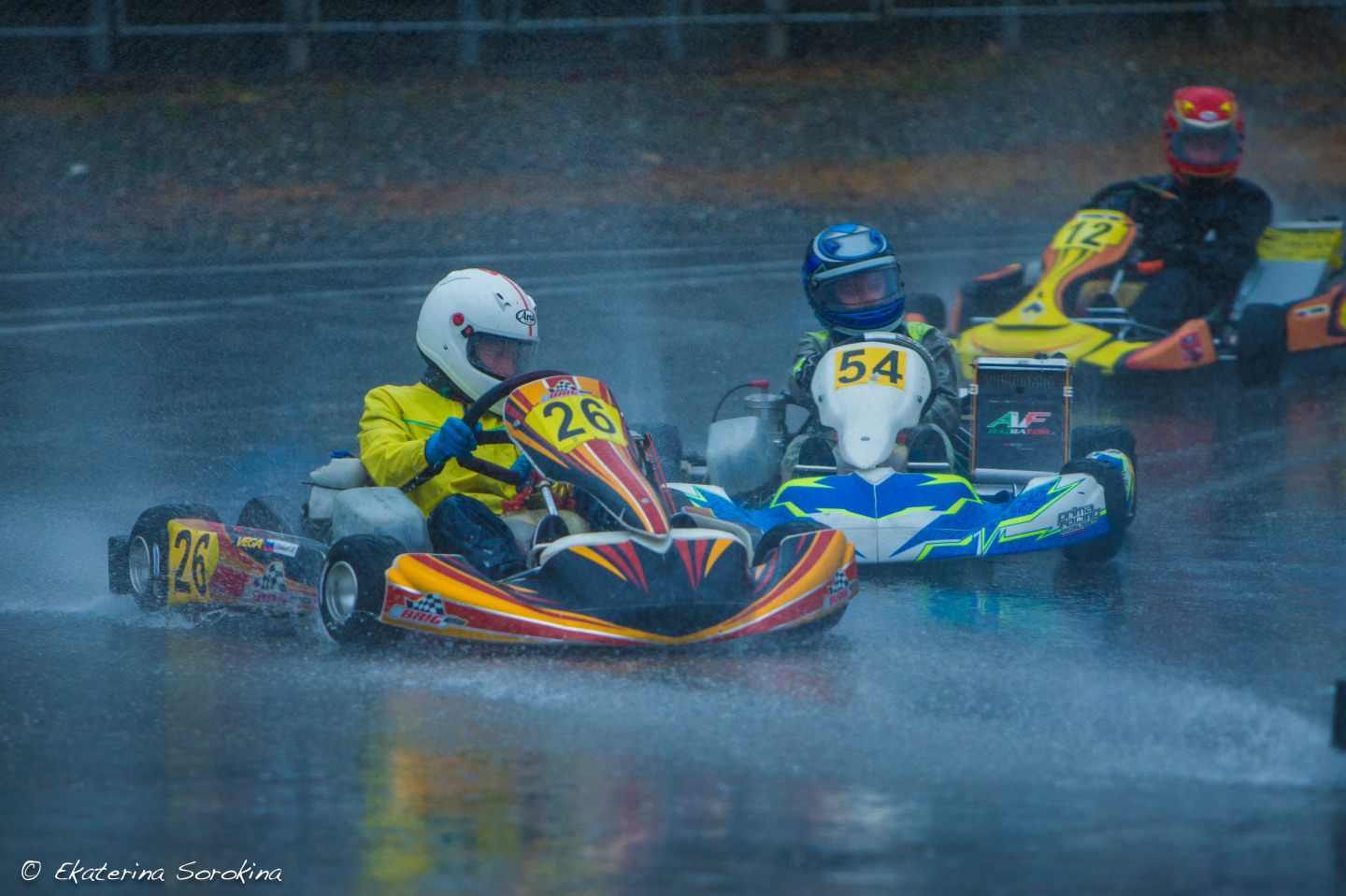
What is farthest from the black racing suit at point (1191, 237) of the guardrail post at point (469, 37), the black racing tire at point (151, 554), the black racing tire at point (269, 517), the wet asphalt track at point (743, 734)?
the guardrail post at point (469, 37)

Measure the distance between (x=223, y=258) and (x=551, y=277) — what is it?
9.64 ft

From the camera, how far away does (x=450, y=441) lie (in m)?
6.27

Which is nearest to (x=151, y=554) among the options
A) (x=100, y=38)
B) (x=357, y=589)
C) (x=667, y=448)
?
(x=357, y=589)

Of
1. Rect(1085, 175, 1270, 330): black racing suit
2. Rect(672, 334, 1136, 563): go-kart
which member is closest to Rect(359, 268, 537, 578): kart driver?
Rect(672, 334, 1136, 563): go-kart

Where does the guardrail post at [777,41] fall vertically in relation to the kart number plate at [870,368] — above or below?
above

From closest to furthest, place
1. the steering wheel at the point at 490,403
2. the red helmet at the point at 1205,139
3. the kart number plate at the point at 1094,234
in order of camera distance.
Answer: the steering wheel at the point at 490,403
the kart number plate at the point at 1094,234
the red helmet at the point at 1205,139

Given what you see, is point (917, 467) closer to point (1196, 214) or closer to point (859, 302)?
point (859, 302)

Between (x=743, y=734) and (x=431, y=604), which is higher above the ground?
(x=431, y=604)

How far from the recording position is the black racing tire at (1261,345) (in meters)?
11.0

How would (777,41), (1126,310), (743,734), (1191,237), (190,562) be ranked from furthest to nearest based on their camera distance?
1. (777,41)
2. (1191,237)
3. (1126,310)
4. (190,562)
5. (743,734)

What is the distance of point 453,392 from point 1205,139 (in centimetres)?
672

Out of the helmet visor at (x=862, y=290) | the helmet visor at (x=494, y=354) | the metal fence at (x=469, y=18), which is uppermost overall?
the metal fence at (x=469, y=18)

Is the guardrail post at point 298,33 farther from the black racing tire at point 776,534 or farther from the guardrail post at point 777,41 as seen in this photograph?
the black racing tire at point 776,534

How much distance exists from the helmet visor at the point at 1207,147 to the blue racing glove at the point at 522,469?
21.9 ft
